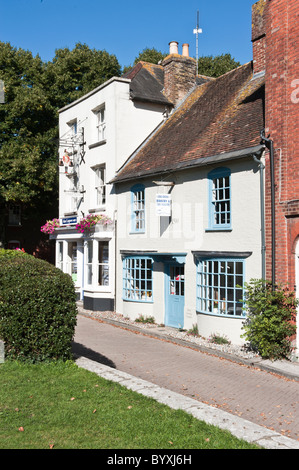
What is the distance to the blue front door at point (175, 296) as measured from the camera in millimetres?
15344

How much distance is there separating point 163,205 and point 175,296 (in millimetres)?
3212

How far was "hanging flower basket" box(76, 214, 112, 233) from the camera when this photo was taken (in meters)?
19.1

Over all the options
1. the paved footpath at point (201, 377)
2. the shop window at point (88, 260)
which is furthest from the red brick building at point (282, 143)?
the shop window at point (88, 260)

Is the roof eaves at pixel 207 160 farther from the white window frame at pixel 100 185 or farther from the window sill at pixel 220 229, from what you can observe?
the white window frame at pixel 100 185

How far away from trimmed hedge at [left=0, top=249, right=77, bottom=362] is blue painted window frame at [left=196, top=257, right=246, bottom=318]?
536 centimetres

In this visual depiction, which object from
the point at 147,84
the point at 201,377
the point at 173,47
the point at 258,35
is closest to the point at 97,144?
the point at 147,84

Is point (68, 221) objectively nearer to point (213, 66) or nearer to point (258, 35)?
point (258, 35)

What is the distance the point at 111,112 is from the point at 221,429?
16089 mm

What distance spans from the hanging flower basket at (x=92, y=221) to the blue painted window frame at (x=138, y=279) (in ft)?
6.87

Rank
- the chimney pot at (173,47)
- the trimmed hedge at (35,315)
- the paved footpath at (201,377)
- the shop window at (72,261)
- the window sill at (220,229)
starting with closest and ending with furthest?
the paved footpath at (201,377)
the trimmed hedge at (35,315)
the window sill at (220,229)
the chimney pot at (173,47)
the shop window at (72,261)

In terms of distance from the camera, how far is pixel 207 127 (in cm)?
1556

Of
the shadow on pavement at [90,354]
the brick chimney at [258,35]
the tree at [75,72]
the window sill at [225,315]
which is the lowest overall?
the shadow on pavement at [90,354]

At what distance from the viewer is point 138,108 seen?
64.1 ft

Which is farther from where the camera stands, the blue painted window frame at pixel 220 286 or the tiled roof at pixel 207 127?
the tiled roof at pixel 207 127
